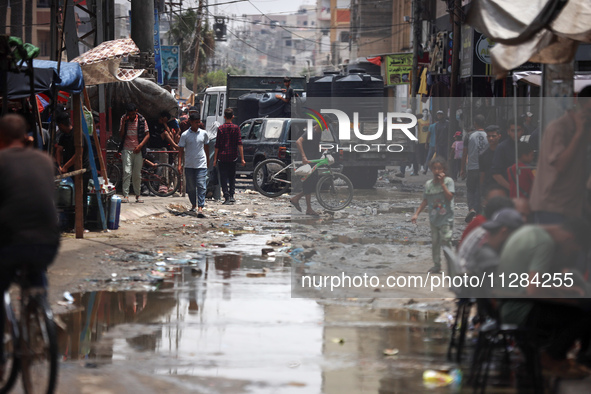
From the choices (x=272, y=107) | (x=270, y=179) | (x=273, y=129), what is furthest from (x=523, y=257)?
(x=272, y=107)

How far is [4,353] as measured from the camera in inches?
191

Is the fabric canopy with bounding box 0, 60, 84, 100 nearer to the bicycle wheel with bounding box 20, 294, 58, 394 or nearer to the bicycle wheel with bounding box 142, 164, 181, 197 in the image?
the bicycle wheel with bounding box 20, 294, 58, 394

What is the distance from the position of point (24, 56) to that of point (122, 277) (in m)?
2.75

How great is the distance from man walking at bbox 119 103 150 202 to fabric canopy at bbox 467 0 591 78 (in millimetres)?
10469

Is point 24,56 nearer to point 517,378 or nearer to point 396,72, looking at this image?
point 517,378

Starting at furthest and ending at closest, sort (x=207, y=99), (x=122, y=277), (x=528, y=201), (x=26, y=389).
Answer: (x=207, y=99) < (x=122, y=277) < (x=528, y=201) < (x=26, y=389)

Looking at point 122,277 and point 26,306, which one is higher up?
point 26,306

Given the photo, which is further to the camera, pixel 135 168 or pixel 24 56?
pixel 135 168

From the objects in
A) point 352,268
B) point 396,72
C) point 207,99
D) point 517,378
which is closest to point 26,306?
point 517,378

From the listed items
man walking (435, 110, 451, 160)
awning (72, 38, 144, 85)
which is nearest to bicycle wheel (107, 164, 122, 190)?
awning (72, 38, 144, 85)

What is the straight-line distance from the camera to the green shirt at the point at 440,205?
9531mm

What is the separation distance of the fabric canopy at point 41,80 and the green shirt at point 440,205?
4.84 meters

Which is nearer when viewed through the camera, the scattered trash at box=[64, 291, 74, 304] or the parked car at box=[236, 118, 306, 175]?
the scattered trash at box=[64, 291, 74, 304]

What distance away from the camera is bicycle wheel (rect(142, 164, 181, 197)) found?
18.1 m
